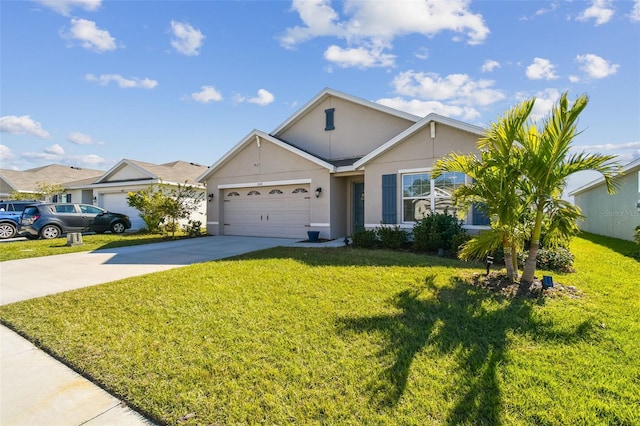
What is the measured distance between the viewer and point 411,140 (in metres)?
10.5

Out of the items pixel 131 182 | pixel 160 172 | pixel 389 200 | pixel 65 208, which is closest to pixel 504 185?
pixel 389 200

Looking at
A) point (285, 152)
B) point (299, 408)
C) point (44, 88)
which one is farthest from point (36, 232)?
point (299, 408)

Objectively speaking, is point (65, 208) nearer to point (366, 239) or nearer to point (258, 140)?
point (258, 140)

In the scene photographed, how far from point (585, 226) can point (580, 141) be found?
769 inches

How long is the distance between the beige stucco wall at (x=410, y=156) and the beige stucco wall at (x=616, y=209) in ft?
24.5

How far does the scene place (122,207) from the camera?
19938mm

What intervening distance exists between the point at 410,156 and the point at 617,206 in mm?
11127

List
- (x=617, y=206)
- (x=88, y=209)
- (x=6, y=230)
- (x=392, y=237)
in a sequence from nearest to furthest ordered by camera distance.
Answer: (x=392, y=237)
(x=617, y=206)
(x=6, y=230)
(x=88, y=209)

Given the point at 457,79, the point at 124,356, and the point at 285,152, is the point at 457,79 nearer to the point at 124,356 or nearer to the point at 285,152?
the point at 285,152

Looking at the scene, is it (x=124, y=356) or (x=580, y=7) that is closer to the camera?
(x=124, y=356)

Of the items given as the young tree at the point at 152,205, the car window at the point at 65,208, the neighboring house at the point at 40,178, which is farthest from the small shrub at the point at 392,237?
the neighboring house at the point at 40,178

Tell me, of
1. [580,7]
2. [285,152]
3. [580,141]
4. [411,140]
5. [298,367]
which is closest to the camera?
[298,367]

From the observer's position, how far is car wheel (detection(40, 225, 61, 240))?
1440cm

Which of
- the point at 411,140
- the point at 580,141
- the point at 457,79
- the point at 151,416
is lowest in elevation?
the point at 151,416
